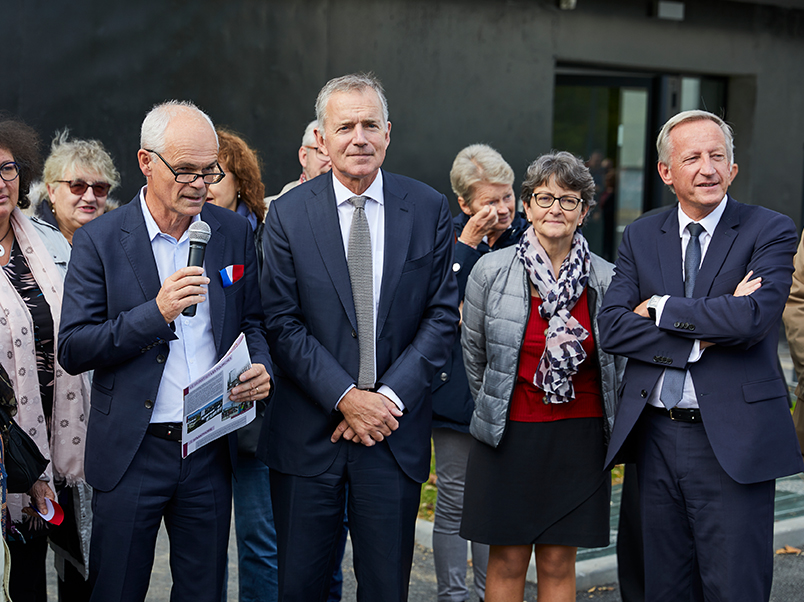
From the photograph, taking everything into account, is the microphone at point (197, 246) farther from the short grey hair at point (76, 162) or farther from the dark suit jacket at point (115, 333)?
the short grey hair at point (76, 162)

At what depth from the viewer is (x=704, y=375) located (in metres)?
3.38

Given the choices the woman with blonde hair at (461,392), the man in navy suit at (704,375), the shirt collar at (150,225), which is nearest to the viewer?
the shirt collar at (150,225)

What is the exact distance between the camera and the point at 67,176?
4.38 m

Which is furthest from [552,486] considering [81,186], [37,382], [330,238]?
[81,186]

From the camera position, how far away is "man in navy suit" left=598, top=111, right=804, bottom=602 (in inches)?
131

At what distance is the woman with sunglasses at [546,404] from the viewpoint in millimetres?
3746

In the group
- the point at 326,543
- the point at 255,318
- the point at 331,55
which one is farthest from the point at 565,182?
the point at 331,55

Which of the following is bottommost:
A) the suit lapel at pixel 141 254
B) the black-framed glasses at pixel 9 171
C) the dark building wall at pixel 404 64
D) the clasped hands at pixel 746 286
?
the clasped hands at pixel 746 286

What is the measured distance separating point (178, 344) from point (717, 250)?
2.20 m

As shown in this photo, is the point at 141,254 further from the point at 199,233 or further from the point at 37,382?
the point at 37,382

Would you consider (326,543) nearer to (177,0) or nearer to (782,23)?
(177,0)

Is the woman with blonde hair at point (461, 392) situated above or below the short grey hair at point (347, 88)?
below

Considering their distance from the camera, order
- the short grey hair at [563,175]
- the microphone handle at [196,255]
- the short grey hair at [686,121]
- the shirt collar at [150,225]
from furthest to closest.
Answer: the short grey hair at [563,175] → the short grey hair at [686,121] → the shirt collar at [150,225] → the microphone handle at [196,255]

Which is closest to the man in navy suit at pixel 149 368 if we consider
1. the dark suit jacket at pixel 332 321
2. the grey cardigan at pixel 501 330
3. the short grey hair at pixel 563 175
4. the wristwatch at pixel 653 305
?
the dark suit jacket at pixel 332 321
